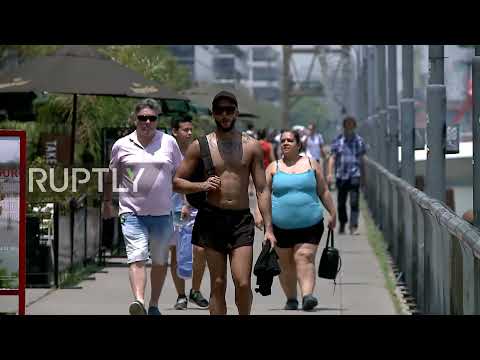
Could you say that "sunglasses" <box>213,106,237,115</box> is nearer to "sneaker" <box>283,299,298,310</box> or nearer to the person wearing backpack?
the person wearing backpack

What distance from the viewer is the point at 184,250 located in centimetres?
1363

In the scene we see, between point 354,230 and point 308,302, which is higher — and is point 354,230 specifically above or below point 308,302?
above

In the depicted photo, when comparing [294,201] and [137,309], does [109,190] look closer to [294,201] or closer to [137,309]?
[137,309]

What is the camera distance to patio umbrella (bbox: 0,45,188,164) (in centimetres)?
Answer: 1842

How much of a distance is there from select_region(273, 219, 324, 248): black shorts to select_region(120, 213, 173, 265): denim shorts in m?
1.47

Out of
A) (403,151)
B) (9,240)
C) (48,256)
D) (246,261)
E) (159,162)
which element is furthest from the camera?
(403,151)

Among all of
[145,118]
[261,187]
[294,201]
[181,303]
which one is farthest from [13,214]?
[294,201]

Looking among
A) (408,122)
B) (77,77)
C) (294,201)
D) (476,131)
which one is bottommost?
(294,201)

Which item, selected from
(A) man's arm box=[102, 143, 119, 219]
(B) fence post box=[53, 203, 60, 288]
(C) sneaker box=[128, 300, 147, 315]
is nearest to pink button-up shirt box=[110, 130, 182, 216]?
(A) man's arm box=[102, 143, 119, 219]

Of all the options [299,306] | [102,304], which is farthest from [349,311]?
[102,304]

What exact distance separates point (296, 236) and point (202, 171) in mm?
3047
